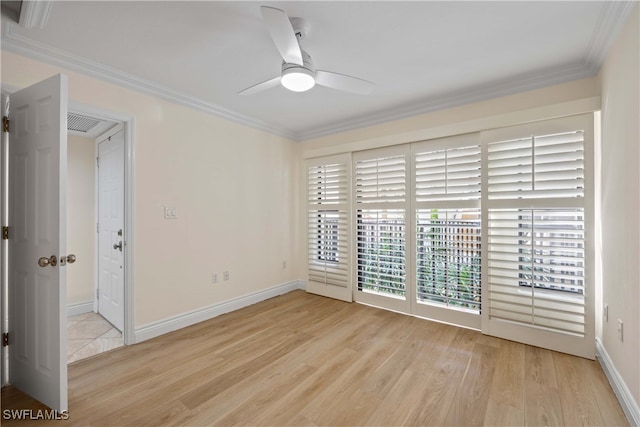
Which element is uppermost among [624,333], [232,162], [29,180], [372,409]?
[232,162]

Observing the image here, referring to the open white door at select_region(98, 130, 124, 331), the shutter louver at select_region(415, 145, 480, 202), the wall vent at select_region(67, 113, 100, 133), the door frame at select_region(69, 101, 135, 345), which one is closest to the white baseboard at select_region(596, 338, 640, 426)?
the shutter louver at select_region(415, 145, 480, 202)

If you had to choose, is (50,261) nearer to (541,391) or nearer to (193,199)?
(193,199)

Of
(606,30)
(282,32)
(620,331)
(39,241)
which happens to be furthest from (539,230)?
(39,241)

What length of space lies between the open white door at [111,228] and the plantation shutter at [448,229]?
126 inches

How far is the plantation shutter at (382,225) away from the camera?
11.6 ft

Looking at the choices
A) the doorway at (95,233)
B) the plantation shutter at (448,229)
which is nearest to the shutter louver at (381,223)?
the plantation shutter at (448,229)

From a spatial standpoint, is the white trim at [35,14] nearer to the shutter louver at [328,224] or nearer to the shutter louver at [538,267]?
the shutter louver at [328,224]

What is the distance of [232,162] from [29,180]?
6.49 ft

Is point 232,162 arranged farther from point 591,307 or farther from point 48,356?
point 591,307

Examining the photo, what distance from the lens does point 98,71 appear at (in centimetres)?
250

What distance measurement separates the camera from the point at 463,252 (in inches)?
121

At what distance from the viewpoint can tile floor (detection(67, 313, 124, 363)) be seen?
2.62 metres

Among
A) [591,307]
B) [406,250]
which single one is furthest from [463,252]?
[591,307]
